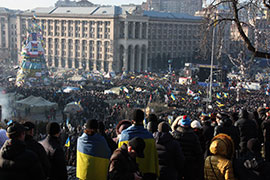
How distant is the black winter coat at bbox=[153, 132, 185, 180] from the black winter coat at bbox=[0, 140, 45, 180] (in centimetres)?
226

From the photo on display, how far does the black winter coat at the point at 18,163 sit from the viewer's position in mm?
4762

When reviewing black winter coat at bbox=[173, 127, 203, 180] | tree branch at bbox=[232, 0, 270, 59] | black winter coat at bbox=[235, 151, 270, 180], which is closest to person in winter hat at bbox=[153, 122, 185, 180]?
black winter coat at bbox=[173, 127, 203, 180]

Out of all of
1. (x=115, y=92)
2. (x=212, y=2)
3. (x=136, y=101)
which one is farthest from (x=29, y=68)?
(x=212, y=2)

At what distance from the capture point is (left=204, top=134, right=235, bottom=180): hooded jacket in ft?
18.6

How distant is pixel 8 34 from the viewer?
94.4 metres

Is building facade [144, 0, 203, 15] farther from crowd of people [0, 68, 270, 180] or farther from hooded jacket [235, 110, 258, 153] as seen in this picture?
crowd of people [0, 68, 270, 180]

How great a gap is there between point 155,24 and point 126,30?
12.9m

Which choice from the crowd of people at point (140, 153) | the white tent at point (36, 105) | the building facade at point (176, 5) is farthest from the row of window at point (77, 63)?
the crowd of people at point (140, 153)

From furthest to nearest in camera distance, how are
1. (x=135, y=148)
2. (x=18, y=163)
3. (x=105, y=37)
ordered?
(x=105, y=37), (x=135, y=148), (x=18, y=163)

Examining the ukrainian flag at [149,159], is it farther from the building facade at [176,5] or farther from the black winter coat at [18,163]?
the building facade at [176,5]

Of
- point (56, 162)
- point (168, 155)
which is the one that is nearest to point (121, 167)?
point (56, 162)

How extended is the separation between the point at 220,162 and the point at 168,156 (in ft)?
3.22

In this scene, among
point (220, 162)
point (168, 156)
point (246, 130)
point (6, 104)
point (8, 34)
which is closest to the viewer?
point (220, 162)

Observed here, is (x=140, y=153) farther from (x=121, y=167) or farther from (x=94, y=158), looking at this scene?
(x=94, y=158)
